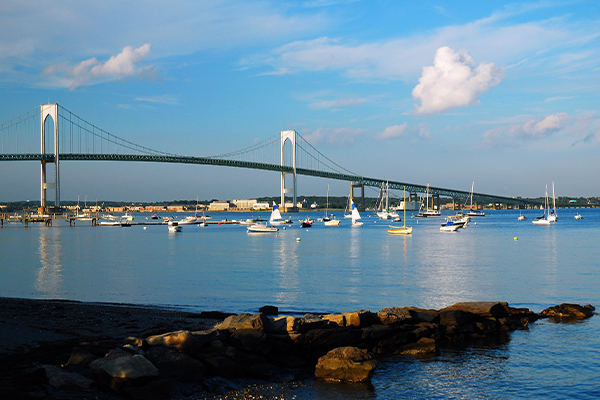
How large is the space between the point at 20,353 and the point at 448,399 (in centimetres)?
633

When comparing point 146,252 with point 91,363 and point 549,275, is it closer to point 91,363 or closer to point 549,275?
point 549,275

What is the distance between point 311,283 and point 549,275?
9911 mm

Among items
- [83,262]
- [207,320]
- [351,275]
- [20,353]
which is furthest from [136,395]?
[83,262]

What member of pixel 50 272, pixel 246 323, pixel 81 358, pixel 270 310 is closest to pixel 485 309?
pixel 270 310

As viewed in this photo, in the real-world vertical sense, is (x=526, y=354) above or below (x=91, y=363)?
below

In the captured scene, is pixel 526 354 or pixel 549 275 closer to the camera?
pixel 526 354

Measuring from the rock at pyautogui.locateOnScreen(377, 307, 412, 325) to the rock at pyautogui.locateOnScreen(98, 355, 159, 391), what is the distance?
4983mm

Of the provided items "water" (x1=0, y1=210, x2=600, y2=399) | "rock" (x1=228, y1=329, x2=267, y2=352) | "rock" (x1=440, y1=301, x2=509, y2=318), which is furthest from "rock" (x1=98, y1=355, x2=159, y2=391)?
"rock" (x1=440, y1=301, x2=509, y2=318)

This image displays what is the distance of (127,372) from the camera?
7.04 m

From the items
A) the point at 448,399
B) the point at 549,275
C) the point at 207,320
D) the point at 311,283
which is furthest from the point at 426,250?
the point at 448,399

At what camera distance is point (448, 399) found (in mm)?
7613

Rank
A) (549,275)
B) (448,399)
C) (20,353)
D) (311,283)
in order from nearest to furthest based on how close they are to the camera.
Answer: (448,399), (20,353), (311,283), (549,275)

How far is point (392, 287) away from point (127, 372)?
13092mm

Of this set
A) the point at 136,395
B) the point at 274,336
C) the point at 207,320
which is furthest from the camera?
the point at 207,320
